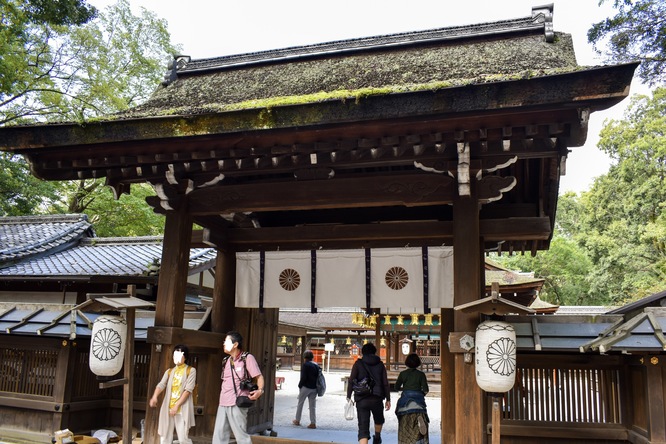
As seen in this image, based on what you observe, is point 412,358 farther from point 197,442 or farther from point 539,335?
point 197,442

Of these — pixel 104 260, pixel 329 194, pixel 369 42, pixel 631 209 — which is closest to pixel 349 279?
pixel 329 194

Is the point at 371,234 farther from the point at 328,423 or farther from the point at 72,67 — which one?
the point at 72,67

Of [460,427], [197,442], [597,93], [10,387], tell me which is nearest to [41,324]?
[10,387]

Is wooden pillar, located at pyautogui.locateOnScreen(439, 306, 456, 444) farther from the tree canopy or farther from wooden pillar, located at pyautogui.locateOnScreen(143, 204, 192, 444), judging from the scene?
the tree canopy

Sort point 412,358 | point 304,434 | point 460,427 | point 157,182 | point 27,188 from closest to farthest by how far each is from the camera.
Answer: point 460,427 < point 157,182 < point 412,358 < point 304,434 < point 27,188

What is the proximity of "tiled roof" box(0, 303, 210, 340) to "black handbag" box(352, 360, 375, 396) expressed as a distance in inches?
99.3

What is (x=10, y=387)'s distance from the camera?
857 centimetres

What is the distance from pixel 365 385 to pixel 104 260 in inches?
348

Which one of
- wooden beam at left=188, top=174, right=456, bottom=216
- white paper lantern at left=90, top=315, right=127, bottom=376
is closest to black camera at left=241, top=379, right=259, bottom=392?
white paper lantern at left=90, top=315, right=127, bottom=376

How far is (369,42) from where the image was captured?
8.40 metres

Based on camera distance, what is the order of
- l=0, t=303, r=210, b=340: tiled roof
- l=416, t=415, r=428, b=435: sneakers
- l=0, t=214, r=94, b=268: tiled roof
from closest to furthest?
1. l=416, t=415, r=428, b=435: sneakers
2. l=0, t=303, r=210, b=340: tiled roof
3. l=0, t=214, r=94, b=268: tiled roof

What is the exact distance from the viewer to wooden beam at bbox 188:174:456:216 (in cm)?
619

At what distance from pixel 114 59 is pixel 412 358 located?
62.8 ft

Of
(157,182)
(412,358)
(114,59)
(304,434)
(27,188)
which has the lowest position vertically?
(304,434)
